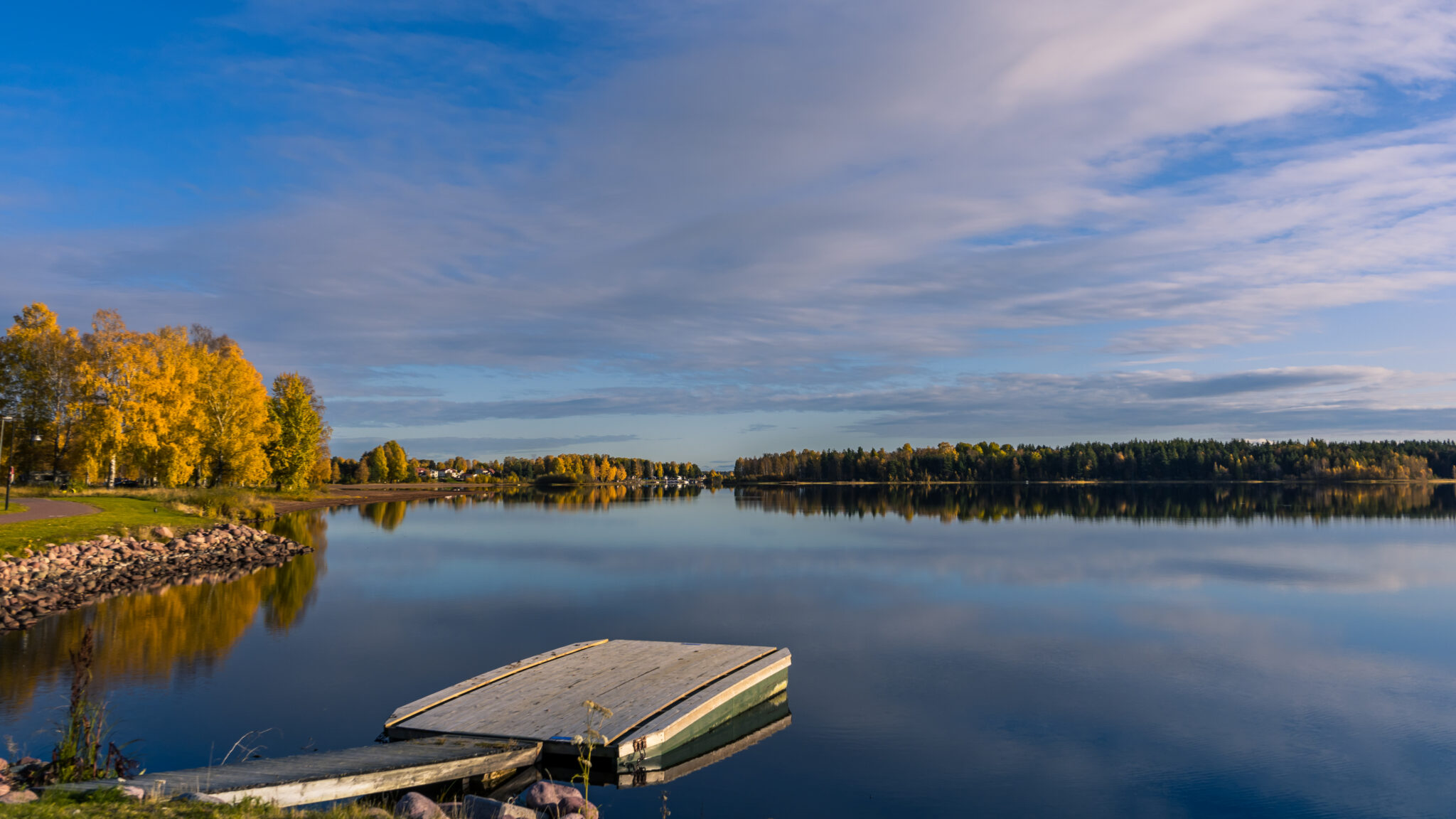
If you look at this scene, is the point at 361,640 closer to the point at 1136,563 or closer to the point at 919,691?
the point at 919,691

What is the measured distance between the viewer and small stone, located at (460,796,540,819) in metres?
7.96

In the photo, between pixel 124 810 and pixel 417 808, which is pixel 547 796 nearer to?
pixel 417 808

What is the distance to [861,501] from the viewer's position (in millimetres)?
90875

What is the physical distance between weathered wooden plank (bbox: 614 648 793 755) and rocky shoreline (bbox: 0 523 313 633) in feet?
53.2

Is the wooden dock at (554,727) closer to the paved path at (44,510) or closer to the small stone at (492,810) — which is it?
the small stone at (492,810)

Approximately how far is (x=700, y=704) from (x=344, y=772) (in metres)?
4.72

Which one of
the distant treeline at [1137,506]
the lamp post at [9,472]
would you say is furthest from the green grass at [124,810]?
the distant treeline at [1137,506]

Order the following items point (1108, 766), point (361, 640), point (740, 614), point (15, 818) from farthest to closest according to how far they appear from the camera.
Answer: point (740, 614)
point (361, 640)
point (1108, 766)
point (15, 818)

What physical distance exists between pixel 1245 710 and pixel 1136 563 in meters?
18.9

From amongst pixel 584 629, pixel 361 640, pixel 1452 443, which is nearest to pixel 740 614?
pixel 584 629

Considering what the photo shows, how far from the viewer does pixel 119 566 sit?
26391mm

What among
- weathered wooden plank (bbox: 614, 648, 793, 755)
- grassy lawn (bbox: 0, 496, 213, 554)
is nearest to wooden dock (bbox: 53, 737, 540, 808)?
weathered wooden plank (bbox: 614, 648, 793, 755)

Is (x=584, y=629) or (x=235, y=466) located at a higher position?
(x=235, y=466)

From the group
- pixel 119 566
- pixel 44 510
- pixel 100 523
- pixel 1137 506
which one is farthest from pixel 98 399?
pixel 1137 506
